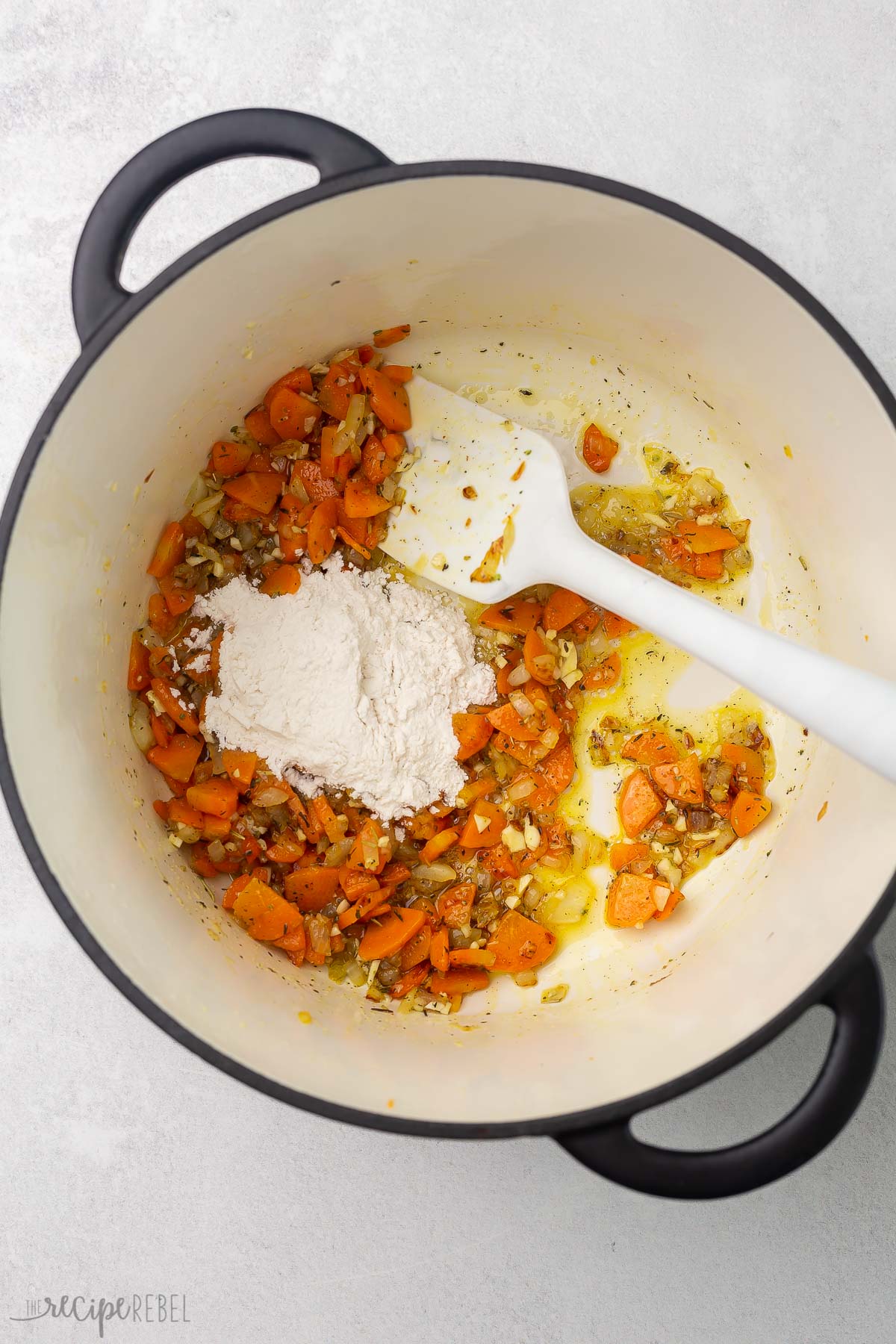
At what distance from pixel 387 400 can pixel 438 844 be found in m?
0.81

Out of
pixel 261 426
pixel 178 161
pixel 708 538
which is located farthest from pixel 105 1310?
pixel 178 161

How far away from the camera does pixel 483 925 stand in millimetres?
1672

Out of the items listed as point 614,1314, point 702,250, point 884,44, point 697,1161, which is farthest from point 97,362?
point 614,1314

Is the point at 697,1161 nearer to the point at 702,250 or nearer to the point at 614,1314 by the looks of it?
the point at 614,1314

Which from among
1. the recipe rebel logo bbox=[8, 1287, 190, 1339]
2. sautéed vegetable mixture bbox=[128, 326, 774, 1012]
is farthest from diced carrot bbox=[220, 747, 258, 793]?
the recipe rebel logo bbox=[8, 1287, 190, 1339]

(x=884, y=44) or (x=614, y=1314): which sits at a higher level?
(x=884, y=44)

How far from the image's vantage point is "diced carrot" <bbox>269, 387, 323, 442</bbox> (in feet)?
5.39

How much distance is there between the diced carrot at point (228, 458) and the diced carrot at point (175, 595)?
215 millimetres

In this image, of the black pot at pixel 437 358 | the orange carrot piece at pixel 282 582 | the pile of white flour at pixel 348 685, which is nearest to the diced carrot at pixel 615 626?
the pile of white flour at pixel 348 685

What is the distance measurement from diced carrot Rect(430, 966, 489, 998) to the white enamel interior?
0.14 feet

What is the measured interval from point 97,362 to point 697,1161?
1345mm

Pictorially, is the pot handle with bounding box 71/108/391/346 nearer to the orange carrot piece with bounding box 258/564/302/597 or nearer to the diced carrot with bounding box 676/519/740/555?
the orange carrot piece with bounding box 258/564/302/597

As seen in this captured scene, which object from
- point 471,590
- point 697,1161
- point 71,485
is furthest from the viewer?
point 471,590

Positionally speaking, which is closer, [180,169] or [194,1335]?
[180,169]
